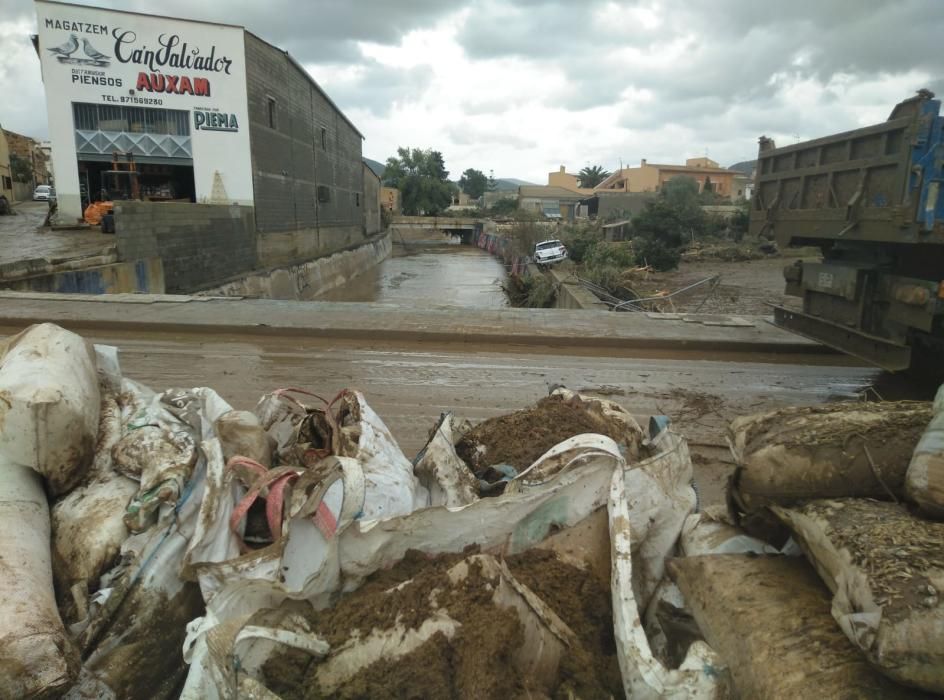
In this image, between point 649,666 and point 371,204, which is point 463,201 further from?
point 649,666

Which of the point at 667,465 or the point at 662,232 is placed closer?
the point at 667,465

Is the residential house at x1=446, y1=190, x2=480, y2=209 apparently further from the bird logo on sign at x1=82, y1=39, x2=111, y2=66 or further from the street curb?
the street curb

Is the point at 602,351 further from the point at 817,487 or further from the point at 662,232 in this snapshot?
the point at 662,232

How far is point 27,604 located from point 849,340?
6711 millimetres

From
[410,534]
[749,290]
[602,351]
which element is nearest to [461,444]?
[410,534]

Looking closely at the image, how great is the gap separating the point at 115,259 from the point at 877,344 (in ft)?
51.4

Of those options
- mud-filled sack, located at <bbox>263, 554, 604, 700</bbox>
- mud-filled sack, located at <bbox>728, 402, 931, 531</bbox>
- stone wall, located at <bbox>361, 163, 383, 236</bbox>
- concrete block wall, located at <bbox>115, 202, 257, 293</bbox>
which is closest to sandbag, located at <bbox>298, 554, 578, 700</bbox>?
mud-filled sack, located at <bbox>263, 554, 604, 700</bbox>

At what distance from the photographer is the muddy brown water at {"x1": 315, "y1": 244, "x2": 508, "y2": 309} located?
2880 centimetres

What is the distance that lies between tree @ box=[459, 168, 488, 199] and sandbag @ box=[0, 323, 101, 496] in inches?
5087

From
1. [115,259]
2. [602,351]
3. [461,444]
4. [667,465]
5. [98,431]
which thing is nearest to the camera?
[667,465]

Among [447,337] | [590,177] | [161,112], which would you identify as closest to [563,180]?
[590,177]

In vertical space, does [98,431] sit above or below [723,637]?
above

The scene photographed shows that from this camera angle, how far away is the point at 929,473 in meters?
1.85

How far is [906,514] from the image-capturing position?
1.89 metres
